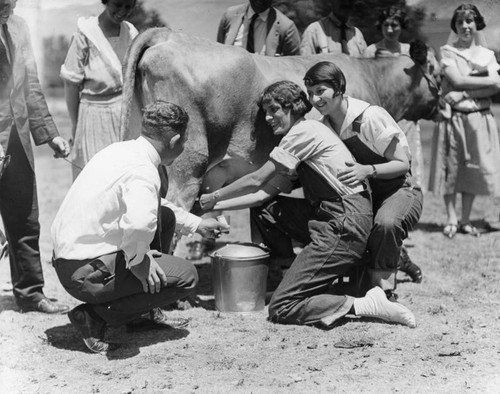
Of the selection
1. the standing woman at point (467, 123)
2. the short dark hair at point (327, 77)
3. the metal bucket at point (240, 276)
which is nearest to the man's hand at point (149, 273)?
the metal bucket at point (240, 276)

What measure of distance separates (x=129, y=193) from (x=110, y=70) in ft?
6.75

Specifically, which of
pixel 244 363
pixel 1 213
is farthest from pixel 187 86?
pixel 244 363

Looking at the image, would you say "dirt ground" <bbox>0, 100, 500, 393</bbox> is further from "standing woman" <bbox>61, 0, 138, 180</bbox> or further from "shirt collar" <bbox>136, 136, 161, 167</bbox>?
"standing woman" <bbox>61, 0, 138, 180</bbox>

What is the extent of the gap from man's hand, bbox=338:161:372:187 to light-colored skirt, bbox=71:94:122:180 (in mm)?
1876

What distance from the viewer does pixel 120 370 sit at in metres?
4.09

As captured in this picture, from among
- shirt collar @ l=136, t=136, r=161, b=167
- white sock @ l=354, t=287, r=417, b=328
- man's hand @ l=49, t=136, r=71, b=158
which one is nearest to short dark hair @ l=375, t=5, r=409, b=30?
white sock @ l=354, t=287, r=417, b=328

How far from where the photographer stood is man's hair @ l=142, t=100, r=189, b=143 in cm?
422

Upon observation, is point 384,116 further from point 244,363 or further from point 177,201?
point 244,363

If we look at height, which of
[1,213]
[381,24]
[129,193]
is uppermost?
[381,24]

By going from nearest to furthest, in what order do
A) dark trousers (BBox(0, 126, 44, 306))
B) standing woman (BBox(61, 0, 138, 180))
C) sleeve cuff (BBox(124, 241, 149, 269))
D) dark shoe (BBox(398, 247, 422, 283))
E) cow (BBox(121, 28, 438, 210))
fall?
sleeve cuff (BBox(124, 241, 149, 269)), dark trousers (BBox(0, 126, 44, 306)), cow (BBox(121, 28, 438, 210)), standing woman (BBox(61, 0, 138, 180)), dark shoe (BBox(398, 247, 422, 283))

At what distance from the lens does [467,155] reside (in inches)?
308

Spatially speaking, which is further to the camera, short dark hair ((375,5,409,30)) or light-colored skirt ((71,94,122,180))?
short dark hair ((375,5,409,30))

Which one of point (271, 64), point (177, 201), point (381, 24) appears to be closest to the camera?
point (177, 201)

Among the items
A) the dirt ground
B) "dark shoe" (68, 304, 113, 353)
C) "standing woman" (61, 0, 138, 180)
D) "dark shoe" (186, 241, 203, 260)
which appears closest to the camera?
the dirt ground
